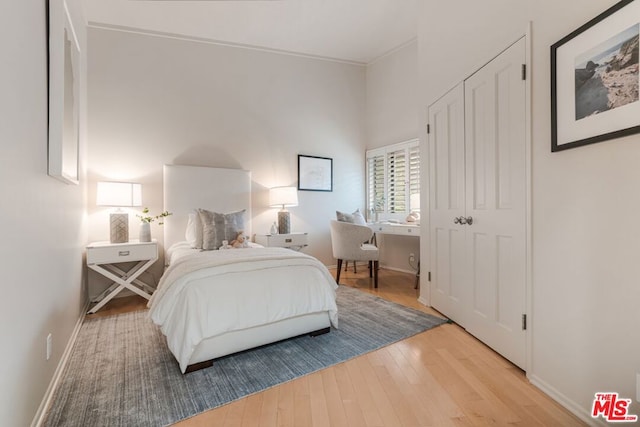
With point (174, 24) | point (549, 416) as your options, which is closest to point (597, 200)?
point (549, 416)

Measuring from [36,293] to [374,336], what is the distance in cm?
210

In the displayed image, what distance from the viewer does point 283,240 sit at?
4012 mm

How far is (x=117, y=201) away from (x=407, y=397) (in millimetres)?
3183

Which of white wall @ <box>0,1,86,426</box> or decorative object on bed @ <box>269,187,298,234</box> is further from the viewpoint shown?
decorative object on bed @ <box>269,187,298,234</box>

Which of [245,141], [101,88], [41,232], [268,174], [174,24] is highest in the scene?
[174,24]

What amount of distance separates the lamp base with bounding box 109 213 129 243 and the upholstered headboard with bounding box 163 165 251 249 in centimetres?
48

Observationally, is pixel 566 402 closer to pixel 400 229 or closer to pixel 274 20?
pixel 400 229

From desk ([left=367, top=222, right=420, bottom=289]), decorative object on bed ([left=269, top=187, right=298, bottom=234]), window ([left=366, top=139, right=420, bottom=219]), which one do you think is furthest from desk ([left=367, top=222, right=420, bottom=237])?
decorative object on bed ([left=269, top=187, right=298, bottom=234])

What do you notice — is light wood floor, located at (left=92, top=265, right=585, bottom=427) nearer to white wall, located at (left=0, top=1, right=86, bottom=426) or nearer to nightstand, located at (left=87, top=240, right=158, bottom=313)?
white wall, located at (left=0, top=1, right=86, bottom=426)

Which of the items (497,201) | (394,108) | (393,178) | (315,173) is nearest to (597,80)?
(497,201)

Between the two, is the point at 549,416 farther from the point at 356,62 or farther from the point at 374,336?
the point at 356,62

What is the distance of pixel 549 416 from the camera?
56.7 inches

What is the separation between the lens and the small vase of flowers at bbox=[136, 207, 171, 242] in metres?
3.25

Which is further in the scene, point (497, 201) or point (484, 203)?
point (484, 203)
